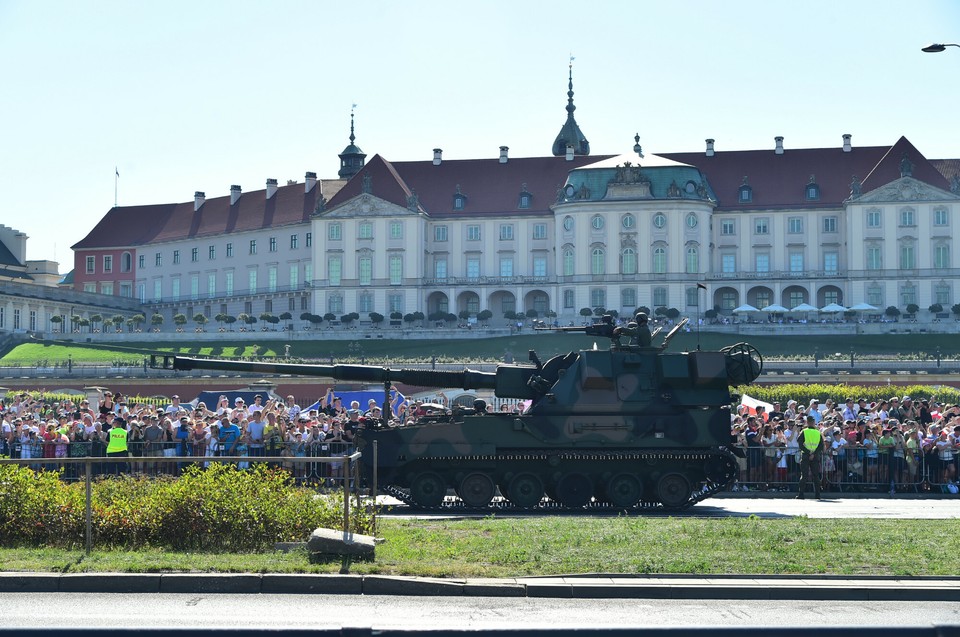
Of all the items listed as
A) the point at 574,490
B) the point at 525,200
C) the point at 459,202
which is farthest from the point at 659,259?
the point at 574,490

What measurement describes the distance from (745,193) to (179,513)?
306 ft

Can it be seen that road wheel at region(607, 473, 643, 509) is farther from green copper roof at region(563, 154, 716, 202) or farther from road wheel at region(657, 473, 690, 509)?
green copper roof at region(563, 154, 716, 202)

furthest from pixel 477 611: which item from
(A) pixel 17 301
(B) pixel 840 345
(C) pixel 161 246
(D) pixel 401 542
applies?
(C) pixel 161 246

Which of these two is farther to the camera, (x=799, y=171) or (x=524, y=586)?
(x=799, y=171)

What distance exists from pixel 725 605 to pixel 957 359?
184 feet

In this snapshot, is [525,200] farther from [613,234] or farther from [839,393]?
[839,393]

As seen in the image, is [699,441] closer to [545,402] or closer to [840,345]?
[545,402]

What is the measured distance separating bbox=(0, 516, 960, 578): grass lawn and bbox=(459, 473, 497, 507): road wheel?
185 inches

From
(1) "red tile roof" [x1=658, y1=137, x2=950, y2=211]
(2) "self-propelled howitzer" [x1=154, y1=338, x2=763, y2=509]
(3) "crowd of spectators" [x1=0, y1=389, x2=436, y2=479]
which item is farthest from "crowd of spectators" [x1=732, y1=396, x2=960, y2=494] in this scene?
(1) "red tile roof" [x1=658, y1=137, x2=950, y2=211]

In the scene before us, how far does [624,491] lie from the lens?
78.2ft

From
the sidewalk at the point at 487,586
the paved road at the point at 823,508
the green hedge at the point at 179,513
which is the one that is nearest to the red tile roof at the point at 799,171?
the paved road at the point at 823,508

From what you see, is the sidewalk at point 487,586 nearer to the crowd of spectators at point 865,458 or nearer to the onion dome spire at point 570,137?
the crowd of spectators at point 865,458

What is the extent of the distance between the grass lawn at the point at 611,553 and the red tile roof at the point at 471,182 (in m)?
89.7

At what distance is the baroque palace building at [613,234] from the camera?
10288 cm
